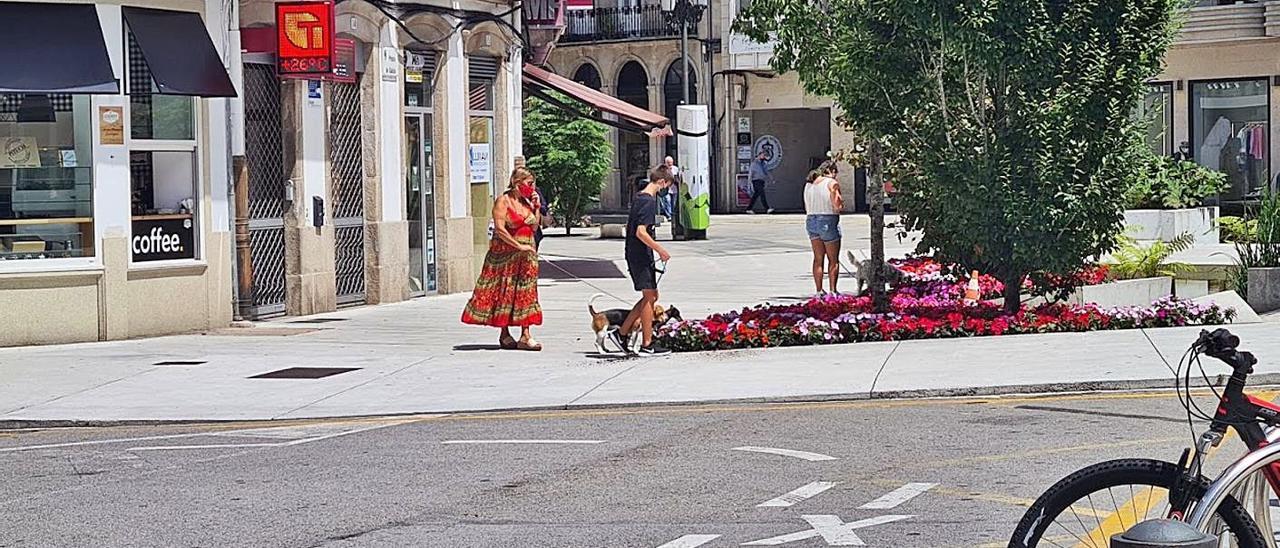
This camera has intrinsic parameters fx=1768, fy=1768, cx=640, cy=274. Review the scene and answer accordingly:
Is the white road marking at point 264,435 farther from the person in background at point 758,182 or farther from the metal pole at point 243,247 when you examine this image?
the person in background at point 758,182

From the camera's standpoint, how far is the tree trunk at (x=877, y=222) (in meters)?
17.0

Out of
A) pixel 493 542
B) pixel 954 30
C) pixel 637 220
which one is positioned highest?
pixel 954 30

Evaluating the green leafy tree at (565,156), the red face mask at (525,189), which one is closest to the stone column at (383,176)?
the red face mask at (525,189)

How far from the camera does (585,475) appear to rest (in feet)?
30.2

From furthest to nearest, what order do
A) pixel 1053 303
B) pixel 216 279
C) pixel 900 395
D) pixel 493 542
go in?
1. pixel 216 279
2. pixel 1053 303
3. pixel 900 395
4. pixel 493 542

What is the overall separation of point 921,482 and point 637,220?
6.48m

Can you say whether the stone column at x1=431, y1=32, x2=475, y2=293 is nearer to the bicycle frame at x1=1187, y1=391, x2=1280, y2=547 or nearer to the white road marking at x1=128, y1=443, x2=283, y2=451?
the white road marking at x1=128, y1=443, x2=283, y2=451

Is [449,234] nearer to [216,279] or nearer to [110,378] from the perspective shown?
[216,279]

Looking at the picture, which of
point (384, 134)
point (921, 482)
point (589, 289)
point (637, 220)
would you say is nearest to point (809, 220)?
point (589, 289)

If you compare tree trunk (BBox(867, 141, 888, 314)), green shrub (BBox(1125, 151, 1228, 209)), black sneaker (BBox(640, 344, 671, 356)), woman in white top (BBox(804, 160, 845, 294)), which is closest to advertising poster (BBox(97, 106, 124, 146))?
black sneaker (BBox(640, 344, 671, 356))

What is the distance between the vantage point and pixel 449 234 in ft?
72.2

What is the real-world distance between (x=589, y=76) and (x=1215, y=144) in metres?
21.3

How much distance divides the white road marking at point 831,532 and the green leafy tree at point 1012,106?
821cm

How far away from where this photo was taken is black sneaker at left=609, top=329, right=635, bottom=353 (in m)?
15.1
